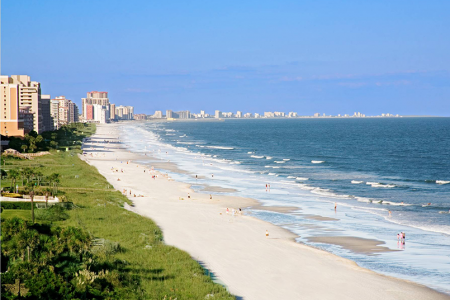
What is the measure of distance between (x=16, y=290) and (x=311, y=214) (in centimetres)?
3460

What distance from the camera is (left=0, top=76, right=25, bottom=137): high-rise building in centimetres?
12762

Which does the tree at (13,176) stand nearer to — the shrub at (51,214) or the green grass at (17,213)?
the green grass at (17,213)

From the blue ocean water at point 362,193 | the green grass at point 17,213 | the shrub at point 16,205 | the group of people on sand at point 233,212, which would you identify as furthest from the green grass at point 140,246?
the blue ocean water at point 362,193

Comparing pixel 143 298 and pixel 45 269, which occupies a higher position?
pixel 45 269

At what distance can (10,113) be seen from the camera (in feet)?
427

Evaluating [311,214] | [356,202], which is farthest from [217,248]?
[356,202]

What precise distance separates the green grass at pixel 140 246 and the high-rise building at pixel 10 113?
72.2m

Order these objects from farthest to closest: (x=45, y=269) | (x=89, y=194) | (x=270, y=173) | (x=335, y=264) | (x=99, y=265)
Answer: (x=270, y=173)
(x=89, y=194)
(x=335, y=264)
(x=99, y=265)
(x=45, y=269)

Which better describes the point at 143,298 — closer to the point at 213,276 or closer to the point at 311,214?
the point at 213,276

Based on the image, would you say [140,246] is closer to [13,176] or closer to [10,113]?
[13,176]

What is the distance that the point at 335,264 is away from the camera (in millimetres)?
34500

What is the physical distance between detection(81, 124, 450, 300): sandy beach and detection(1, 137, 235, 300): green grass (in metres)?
1.80

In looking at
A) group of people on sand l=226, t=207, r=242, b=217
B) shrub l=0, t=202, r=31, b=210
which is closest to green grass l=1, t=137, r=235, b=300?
shrub l=0, t=202, r=31, b=210

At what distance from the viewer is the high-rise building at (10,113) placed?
5025 inches
